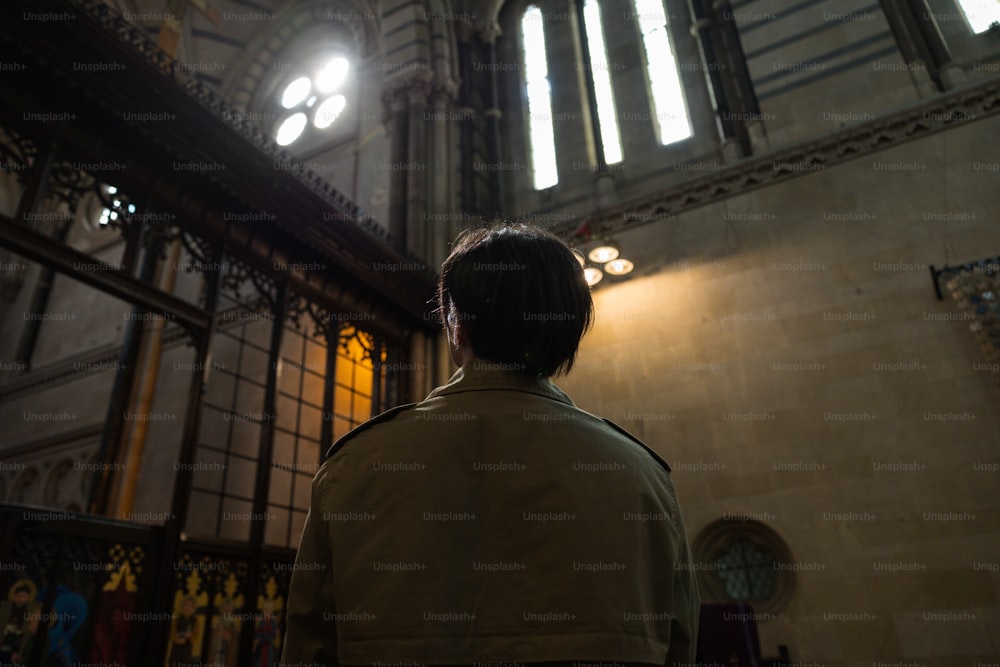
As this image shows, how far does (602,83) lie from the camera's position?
32.9 ft

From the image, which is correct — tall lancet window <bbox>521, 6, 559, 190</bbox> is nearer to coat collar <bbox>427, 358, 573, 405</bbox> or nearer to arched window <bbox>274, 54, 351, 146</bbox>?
arched window <bbox>274, 54, 351, 146</bbox>

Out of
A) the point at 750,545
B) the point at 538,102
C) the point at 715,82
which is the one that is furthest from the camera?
the point at 538,102

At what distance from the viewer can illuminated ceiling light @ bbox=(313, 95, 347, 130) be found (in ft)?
40.0

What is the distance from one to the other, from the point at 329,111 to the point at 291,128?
37.3 inches

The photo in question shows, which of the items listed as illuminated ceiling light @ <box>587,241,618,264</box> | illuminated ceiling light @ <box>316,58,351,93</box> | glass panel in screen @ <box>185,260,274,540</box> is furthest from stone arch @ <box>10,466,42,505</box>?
illuminated ceiling light @ <box>587,241,618,264</box>

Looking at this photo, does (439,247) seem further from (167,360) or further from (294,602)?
(294,602)

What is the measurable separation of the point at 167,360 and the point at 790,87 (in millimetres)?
10059

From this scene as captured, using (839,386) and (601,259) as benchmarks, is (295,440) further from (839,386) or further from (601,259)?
(839,386)

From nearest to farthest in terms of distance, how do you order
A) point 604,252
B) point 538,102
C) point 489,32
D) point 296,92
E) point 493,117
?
point 604,252 < point 538,102 < point 493,117 < point 489,32 < point 296,92

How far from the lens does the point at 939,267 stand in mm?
6477

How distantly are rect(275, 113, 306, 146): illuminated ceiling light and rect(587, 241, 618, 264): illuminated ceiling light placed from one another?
756cm

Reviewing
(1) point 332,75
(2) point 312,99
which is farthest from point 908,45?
(2) point 312,99

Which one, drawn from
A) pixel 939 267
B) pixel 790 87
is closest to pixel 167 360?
pixel 790 87

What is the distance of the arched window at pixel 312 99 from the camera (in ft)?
40.6
